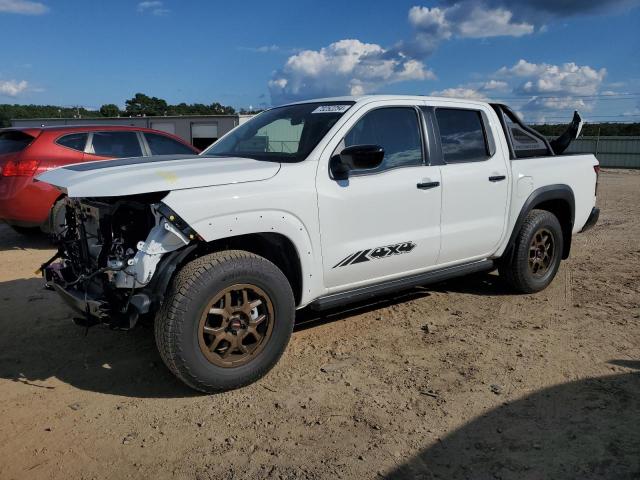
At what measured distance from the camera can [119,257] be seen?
10.8ft

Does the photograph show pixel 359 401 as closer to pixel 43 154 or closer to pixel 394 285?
pixel 394 285

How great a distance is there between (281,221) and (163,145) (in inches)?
226

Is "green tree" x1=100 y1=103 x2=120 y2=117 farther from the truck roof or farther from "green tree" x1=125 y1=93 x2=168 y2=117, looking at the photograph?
the truck roof

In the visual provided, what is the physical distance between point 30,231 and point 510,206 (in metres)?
7.21

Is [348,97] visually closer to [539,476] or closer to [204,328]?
[204,328]

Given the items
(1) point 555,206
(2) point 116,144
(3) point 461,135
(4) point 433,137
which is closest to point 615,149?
(1) point 555,206

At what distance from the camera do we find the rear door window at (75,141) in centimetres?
756

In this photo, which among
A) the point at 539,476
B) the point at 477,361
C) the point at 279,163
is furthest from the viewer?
→ the point at 477,361

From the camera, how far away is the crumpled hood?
3084 millimetres

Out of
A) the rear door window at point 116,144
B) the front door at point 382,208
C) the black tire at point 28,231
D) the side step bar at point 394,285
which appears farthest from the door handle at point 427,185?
the black tire at point 28,231

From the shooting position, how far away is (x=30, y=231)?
8375 millimetres

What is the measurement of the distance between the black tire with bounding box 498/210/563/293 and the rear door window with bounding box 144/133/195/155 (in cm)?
523

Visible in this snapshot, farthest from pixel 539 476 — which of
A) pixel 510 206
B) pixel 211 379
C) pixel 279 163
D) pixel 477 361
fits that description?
pixel 510 206

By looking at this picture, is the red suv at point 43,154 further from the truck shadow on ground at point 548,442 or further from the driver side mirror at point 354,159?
the truck shadow on ground at point 548,442
